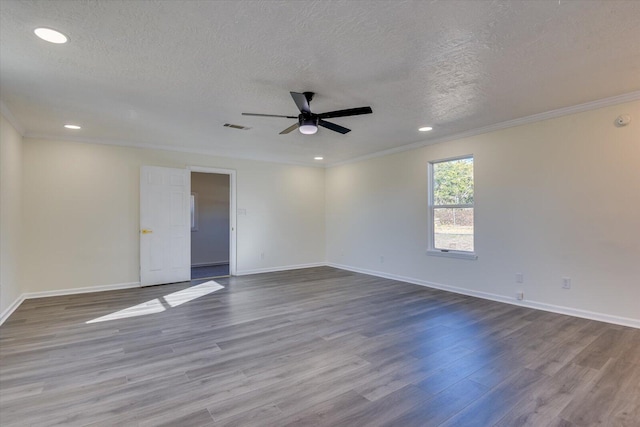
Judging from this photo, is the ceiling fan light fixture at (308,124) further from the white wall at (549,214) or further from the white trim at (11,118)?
the white trim at (11,118)

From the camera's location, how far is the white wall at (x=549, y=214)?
349cm

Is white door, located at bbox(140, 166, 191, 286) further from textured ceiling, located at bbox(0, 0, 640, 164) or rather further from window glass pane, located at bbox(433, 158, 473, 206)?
window glass pane, located at bbox(433, 158, 473, 206)

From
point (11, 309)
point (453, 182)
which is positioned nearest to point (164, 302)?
point (11, 309)

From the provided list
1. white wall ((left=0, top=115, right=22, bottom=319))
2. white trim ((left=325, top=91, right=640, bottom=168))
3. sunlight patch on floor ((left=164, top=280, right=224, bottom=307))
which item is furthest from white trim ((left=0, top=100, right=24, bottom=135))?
white trim ((left=325, top=91, right=640, bottom=168))

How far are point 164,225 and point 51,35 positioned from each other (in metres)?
3.91

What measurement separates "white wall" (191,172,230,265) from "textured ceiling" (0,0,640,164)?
13.4ft

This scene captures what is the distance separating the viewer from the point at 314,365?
103 inches

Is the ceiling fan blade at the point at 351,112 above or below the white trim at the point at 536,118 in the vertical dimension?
below

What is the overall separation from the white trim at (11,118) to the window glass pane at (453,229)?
19.7 ft

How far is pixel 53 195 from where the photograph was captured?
495 centimetres

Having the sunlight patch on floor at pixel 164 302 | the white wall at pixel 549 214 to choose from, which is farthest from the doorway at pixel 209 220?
the white wall at pixel 549 214

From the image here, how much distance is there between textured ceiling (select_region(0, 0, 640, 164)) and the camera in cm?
202

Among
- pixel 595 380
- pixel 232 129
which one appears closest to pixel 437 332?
pixel 595 380

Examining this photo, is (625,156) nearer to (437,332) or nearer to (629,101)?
(629,101)
